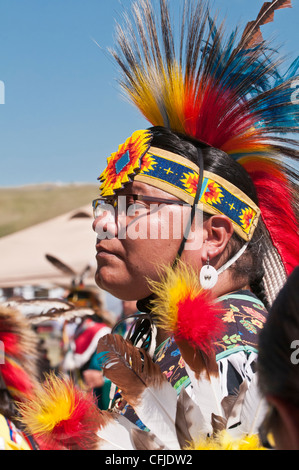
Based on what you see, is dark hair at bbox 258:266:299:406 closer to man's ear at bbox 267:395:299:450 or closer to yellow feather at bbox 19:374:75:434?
man's ear at bbox 267:395:299:450

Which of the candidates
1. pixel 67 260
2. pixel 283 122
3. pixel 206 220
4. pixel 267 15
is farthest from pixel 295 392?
pixel 67 260

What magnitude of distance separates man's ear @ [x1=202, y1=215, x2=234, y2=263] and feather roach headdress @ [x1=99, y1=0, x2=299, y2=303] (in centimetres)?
7

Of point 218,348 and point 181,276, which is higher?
point 181,276

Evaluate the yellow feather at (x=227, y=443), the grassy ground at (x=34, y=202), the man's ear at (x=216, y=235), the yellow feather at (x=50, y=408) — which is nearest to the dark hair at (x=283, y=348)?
the yellow feather at (x=227, y=443)

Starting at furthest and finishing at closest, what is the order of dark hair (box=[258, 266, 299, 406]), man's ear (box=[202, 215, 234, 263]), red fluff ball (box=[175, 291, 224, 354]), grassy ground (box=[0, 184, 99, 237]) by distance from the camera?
grassy ground (box=[0, 184, 99, 237]), man's ear (box=[202, 215, 234, 263]), red fluff ball (box=[175, 291, 224, 354]), dark hair (box=[258, 266, 299, 406])

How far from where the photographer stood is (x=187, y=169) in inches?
79.9

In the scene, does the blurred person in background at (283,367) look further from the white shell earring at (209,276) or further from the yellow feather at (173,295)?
the white shell earring at (209,276)

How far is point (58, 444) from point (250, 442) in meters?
0.48

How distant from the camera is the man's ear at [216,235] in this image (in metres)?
1.97

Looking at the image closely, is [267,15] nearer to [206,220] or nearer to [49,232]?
[206,220]

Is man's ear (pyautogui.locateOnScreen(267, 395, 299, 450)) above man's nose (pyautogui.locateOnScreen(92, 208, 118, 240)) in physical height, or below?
above

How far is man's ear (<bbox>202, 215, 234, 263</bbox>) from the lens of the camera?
6.46ft

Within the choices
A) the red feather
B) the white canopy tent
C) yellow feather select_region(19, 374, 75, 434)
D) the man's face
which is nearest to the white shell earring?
the man's face

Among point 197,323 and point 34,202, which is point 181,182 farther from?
point 34,202
